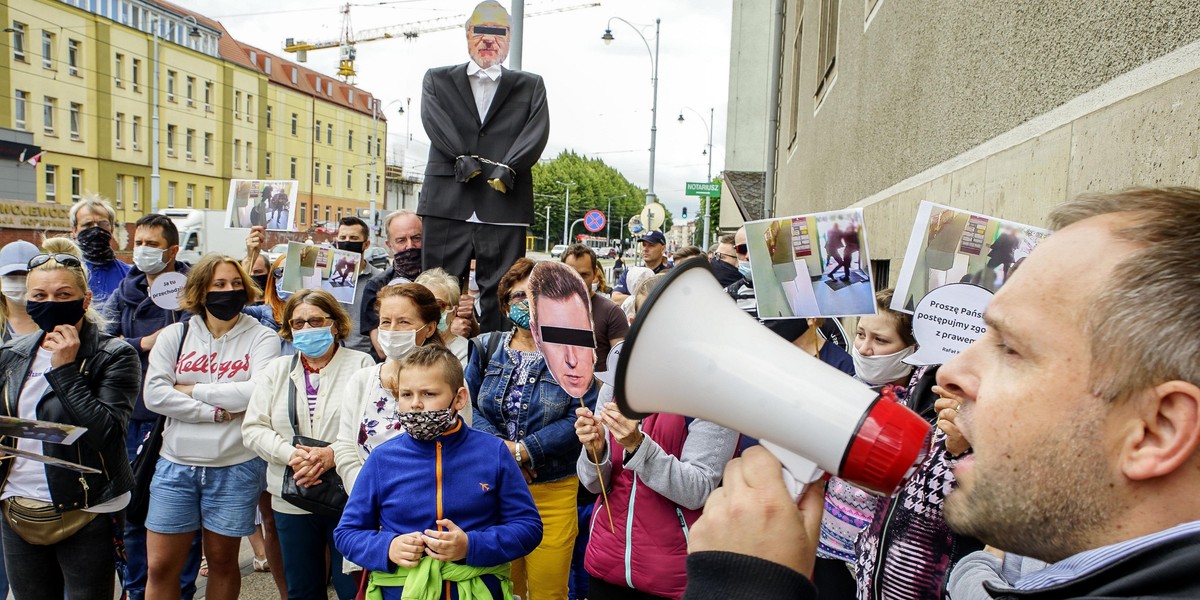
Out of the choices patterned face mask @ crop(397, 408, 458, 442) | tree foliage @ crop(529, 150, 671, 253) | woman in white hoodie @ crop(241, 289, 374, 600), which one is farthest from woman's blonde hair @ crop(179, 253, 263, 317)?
tree foliage @ crop(529, 150, 671, 253)

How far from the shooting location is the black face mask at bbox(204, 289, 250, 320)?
4.56 m

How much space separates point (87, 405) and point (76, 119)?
43943 mm

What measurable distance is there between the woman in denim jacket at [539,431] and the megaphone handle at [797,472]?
2622 mm

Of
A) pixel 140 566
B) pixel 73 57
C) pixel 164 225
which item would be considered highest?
pixel 73 57

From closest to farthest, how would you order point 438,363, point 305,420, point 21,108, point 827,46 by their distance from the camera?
point 438,363 < point 305,420 < point 827,46 < point 21,108

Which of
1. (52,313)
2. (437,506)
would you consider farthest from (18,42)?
(437,506)

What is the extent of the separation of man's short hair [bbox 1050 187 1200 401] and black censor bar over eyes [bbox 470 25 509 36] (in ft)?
16.2

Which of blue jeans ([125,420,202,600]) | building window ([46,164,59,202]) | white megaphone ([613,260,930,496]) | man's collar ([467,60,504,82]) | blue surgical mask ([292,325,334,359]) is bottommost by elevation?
blue jeans ([125,420,202,600])

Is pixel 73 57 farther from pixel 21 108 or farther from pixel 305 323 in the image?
pixel 305 323

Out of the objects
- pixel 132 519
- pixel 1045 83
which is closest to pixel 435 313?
pixel 132 519

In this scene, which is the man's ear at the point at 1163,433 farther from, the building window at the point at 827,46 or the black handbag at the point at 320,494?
the building window at the point at 827,46

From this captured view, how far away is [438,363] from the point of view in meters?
3.44

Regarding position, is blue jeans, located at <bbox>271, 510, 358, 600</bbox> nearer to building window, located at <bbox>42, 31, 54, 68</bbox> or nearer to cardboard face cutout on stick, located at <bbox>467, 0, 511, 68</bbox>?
cardboard face cutout on stick, located at <bbox>467, 0, 511, 68</bbox>

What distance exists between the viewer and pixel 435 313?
4.41m
